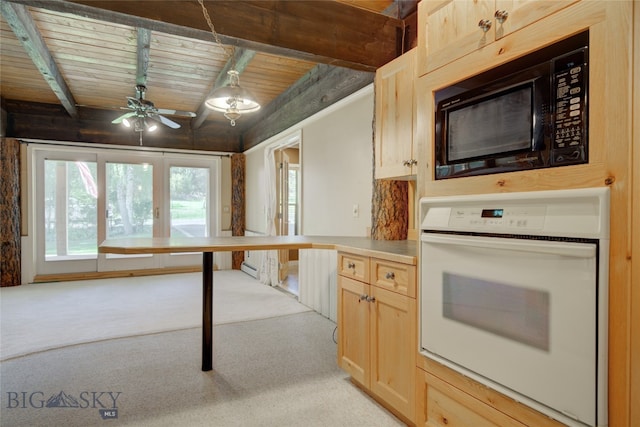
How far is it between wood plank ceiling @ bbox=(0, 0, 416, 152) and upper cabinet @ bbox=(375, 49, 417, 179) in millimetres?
309

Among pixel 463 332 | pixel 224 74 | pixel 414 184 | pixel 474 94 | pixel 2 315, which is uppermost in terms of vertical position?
pixel 224 74

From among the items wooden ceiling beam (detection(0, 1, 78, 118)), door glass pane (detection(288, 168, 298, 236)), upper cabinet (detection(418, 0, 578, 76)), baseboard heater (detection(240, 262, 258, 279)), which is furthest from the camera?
door glass pane (detection(288, 168, 298, 236))

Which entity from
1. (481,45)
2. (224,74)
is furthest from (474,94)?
(224,74)

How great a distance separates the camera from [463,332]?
54.0 inches

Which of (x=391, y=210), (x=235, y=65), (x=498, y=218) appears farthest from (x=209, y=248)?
(x=235, y=65)

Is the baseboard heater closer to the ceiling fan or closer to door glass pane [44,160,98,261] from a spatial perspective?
door glass pane [44,160,98,261]

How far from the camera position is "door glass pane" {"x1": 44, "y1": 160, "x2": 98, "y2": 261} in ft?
17.5

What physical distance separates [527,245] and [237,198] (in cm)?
581

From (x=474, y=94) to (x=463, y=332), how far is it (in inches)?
38.3

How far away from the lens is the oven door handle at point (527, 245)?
101cm

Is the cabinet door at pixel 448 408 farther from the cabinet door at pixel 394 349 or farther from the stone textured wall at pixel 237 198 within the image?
the stone textured wall at pixel 237 198

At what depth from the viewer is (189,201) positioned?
245 inches

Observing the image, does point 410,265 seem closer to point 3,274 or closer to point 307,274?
point 307,274

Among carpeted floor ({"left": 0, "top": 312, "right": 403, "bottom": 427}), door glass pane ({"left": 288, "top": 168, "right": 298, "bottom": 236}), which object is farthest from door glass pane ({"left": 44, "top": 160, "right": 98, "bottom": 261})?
door glass pane ({"left": 288, "top": 168, "right": 298, "bottom": 236})
